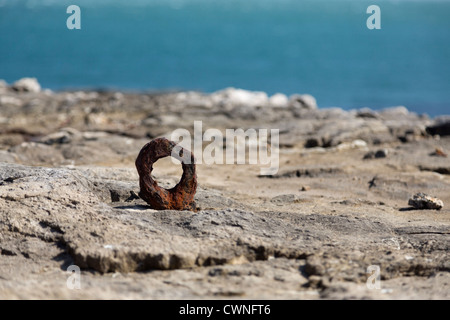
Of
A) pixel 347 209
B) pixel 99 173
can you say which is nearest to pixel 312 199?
pixel 347 209

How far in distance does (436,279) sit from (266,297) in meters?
0.95

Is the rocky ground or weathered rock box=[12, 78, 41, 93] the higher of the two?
weathered rock box=[12, 78, 41, 93]

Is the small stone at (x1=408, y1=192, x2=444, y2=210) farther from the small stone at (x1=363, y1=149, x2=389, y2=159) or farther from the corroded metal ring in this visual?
the small stone at (x1=363, y1=149, x2=389, y2=159)

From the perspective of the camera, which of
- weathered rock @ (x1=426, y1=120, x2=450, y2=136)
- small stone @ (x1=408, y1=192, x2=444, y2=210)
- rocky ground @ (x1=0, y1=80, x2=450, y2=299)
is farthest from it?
weathered rock @ (x1=426, y1=120, x2=450, y2=136)

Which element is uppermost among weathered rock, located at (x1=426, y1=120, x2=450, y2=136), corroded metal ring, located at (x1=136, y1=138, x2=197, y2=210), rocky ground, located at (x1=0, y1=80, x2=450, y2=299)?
weathered rock, located at (x1=426, y1=120, x2=450, y2=136)

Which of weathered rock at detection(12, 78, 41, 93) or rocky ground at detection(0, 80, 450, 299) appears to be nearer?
rocky ground at detection(0, 80, 450, 299)

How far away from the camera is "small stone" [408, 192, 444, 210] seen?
4.91 meters

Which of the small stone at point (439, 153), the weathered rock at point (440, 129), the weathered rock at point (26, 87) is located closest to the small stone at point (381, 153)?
the small stone at point (439, 153)

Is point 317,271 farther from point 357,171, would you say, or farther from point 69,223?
point 357,171

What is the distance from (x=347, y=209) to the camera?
15.6 ft

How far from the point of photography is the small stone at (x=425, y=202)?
4.91 metres

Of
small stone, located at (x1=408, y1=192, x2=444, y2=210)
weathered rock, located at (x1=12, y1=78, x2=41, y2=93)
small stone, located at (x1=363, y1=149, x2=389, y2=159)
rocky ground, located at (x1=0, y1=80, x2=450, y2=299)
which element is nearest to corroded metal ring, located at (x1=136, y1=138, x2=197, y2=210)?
rocky ground, located at (x1=0, y1=80, x2=450, y2=299)

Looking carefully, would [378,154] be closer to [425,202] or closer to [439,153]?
[439,153]
